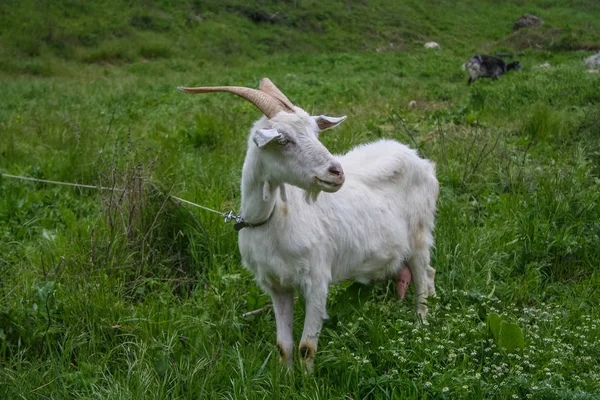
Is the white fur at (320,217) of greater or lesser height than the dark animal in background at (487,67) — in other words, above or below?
above

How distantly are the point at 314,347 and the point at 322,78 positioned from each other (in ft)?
42.0

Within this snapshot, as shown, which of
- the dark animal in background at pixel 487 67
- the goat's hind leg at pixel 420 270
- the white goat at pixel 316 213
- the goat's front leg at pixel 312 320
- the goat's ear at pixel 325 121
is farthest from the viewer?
the dark animal in background at pixel 487 67

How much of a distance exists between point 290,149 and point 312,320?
3.17 feet

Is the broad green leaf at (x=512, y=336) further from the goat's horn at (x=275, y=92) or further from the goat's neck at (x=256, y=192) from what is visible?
the goat's horn at (x=275, y=92)

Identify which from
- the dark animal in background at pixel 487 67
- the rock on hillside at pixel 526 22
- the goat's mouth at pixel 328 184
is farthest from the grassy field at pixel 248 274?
the rock on hillside at pixel 526 22

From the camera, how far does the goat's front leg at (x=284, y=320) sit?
3359mm

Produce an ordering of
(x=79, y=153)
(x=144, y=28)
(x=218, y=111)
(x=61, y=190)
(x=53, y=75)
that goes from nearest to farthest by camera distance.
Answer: (x=61, y=190), (x=79, y=153), (x=218, y=111), (x=53, y=75), (x=144, y=28)

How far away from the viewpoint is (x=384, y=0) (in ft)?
101

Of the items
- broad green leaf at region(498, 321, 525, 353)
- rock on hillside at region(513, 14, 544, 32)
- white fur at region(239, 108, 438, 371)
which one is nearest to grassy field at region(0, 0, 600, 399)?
broad green leaf at region(498, 321, 525, 353)

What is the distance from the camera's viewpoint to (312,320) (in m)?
3.29

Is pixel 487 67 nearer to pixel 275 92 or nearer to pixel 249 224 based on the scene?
pixel 275 92

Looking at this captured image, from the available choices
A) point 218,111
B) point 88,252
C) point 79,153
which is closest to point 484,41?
point 218,111

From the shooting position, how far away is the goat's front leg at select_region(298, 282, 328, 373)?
3266 mm

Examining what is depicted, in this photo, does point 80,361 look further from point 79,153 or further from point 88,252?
point 79,153
